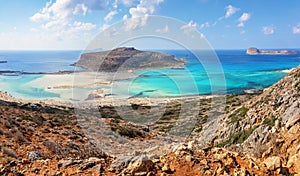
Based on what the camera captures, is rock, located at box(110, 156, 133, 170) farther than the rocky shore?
Yes

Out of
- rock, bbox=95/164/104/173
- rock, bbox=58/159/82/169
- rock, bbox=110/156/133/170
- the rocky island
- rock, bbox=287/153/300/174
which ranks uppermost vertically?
the rocky island

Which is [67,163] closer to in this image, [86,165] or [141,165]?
[86,165]

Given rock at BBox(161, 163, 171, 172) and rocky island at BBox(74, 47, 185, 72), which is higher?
rocky island at BBox(74, 47, 185, 72)

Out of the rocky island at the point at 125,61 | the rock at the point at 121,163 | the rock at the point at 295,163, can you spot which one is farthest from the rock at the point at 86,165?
the rocky island at the point at 125,61

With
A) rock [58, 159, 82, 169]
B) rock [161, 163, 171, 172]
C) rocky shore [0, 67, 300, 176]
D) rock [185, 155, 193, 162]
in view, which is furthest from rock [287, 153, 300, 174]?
rock [58, 159, 82, 169]

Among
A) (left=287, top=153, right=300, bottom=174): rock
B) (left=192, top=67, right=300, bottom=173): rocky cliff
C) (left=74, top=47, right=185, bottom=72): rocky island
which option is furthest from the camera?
(left=74, top=47, right=185, bottom=72): rocky island

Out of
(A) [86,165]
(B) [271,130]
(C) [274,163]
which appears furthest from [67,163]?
(B) [271,130]

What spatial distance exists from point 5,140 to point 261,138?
9.61 m

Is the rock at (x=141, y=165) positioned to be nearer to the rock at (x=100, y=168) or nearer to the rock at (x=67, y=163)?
the rock at (x=100, y=168)

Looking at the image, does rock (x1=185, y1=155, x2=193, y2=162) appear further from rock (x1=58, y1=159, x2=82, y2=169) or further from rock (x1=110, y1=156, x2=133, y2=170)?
rock (x1=58, y1=159, x2=82, y2=169)

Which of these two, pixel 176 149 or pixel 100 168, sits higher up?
pixel 176 149

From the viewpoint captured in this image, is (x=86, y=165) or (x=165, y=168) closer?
(x=165, y=168)

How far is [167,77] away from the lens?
103 m

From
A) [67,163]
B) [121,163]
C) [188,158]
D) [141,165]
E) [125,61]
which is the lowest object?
[67,163]
